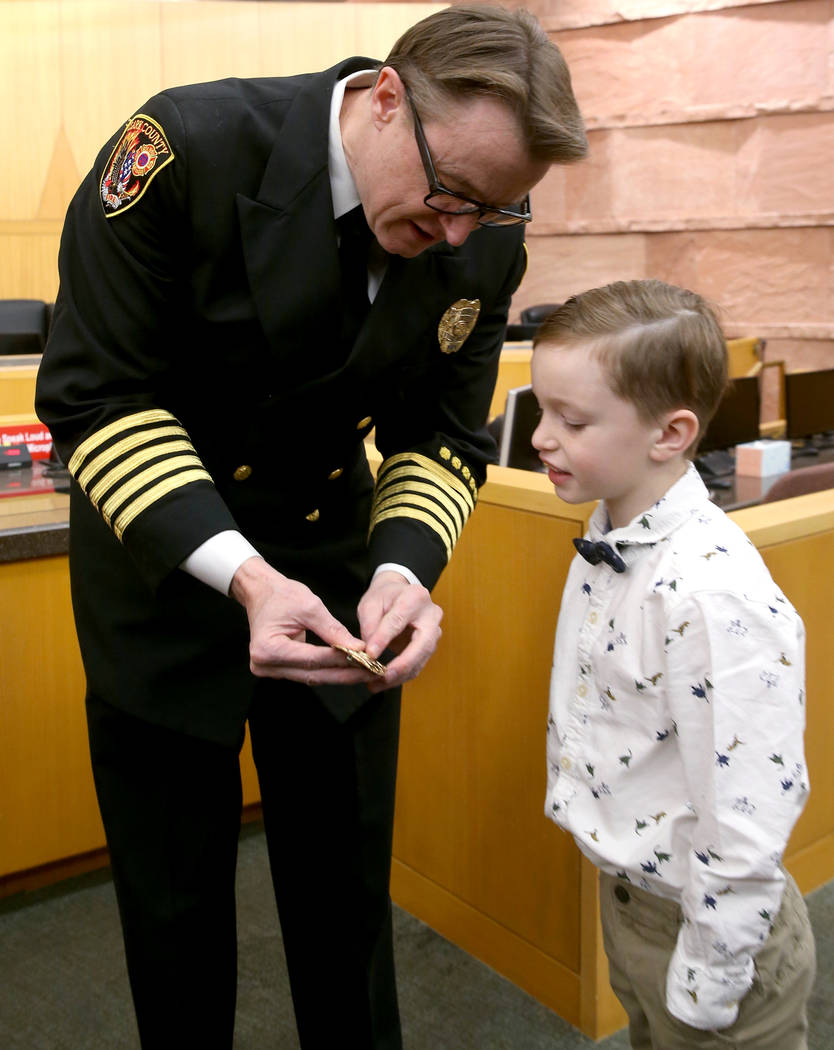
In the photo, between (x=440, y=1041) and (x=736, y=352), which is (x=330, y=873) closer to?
(x=440, y=1041)

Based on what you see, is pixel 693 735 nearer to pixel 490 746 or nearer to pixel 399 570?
pixel 399 570

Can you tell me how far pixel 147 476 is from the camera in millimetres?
1070

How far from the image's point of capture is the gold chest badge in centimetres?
124

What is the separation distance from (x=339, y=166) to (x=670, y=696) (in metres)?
0.61

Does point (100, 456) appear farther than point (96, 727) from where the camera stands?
No

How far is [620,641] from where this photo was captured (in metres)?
1.18

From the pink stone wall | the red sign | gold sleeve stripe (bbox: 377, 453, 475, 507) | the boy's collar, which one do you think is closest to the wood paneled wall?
the pink stone wall

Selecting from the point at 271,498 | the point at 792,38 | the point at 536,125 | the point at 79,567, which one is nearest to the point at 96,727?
the point at 79,567

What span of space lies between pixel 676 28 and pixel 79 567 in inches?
274

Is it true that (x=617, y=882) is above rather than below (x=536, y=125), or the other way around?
below

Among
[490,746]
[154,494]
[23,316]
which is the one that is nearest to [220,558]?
[154,494]

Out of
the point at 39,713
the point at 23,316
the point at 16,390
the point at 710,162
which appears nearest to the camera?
the point at 39,713

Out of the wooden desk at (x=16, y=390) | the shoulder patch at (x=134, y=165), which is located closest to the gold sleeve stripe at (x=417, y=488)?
the shoulder patch at (x=134, y=165)

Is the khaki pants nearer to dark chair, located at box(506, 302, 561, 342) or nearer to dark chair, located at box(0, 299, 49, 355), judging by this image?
dark chair, located at box(506, 302, 561, 342)
